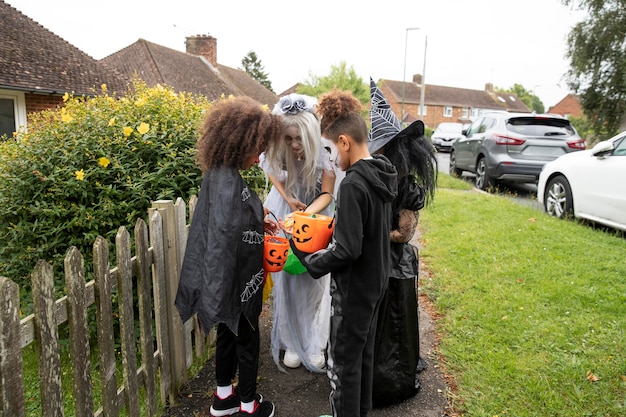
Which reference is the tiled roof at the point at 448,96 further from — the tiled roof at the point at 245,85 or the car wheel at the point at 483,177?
the car wheel at the point at 483,177

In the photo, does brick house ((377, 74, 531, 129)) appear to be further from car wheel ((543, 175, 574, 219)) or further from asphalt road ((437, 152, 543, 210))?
car wheel ((543, 175, 574, 219))

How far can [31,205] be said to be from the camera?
2.94 metres

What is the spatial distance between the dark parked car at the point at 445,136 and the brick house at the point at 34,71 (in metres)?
16.7

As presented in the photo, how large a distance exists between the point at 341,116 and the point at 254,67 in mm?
57999

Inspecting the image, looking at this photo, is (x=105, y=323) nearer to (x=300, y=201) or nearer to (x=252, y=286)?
A: (x=252, y=286)

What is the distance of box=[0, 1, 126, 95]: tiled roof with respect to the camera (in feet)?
40.4

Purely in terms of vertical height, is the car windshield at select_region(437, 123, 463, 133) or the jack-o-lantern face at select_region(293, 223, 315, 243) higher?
the car windshield at select_region(437, 123, 463, 133)

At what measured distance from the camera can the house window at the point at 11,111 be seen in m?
12.4

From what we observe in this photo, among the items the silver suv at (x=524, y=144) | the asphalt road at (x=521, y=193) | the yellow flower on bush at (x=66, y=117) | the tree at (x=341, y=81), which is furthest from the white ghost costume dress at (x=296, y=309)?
the tree at (x=341, y=81)

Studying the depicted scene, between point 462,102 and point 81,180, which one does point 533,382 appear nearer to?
point 81,180

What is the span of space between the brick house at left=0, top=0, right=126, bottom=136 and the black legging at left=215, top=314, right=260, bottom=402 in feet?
37.0

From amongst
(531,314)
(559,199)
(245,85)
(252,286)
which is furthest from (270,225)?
(245,85)

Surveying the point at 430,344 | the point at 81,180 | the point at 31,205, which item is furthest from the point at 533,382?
the point at 31,205

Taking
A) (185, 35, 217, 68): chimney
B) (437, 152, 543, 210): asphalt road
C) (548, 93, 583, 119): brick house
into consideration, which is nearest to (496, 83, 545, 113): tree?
(548, 93, 583, 119): brick house
